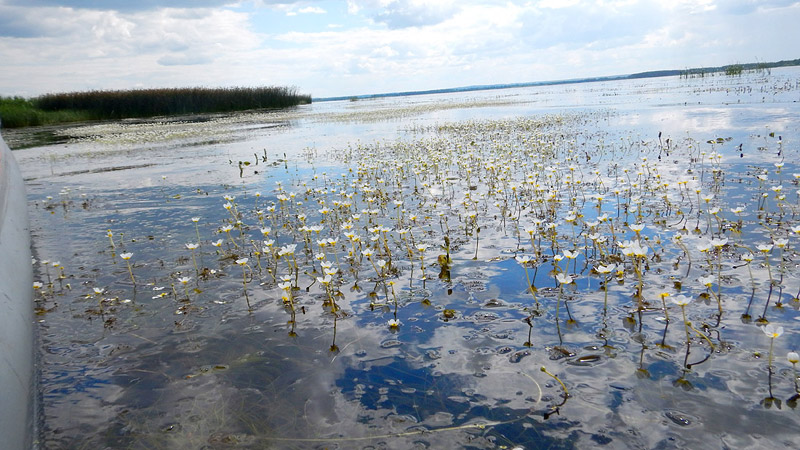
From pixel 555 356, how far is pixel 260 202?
325 inches

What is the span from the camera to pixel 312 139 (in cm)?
2333

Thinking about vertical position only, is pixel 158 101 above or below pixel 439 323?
above

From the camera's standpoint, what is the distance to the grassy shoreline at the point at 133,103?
49.2m

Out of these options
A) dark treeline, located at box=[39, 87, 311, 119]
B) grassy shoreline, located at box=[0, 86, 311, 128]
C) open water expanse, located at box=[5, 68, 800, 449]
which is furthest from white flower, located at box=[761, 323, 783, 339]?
dark treeline, located at box=[39, 87, 311, 119]

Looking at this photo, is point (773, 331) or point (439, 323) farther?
point (439, 323)

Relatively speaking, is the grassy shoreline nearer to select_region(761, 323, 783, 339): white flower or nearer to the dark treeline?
the dark treeline

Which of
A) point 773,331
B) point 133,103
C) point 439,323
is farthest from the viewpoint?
point 133,103

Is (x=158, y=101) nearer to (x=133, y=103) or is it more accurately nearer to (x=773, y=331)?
(x=133, y=103)

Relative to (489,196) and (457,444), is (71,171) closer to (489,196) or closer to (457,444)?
(489,196)

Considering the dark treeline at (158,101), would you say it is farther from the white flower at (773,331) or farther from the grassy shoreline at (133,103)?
the white flower at (773,331)

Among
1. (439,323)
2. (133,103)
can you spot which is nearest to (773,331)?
(439,323)

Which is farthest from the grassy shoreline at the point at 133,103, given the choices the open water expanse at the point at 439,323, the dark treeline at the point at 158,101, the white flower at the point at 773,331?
the white flower at the point at 773,331

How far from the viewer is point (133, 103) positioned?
51312mm

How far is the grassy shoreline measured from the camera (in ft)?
161
